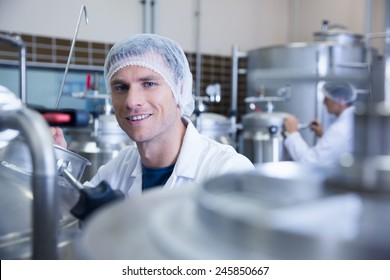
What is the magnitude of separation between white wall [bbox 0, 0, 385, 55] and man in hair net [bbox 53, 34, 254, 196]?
109 cm

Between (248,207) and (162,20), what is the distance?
2901mm

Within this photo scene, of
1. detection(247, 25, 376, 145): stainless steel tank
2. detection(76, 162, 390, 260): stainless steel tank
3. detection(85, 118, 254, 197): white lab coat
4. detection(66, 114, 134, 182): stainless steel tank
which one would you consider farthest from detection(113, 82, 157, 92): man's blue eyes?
detection(247, 25, 376, 145): stainless steel tank

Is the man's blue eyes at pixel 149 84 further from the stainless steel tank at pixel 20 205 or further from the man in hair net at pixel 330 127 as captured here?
the man in hair net at pixel 330 127

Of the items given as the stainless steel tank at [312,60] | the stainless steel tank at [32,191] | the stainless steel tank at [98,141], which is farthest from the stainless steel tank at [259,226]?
the stainless steel tank at [312,60]

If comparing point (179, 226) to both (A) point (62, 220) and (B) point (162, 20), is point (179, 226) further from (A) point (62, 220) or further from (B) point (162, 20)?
(B) point (162, 20)

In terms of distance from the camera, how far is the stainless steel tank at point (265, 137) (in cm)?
254

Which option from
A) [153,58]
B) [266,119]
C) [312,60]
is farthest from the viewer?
[312,60]

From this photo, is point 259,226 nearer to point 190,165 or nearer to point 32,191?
point 32,191

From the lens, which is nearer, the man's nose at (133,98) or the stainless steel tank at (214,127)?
the man's nose at (133,98)

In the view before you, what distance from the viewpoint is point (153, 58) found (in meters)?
1.02

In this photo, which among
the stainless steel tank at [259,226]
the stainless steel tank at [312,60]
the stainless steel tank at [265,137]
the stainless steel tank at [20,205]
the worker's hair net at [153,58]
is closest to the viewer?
the stainless steel tank at [259,226]

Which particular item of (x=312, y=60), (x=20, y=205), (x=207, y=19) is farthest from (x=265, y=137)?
(x=20, y=205)

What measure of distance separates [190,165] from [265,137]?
1566 mm
